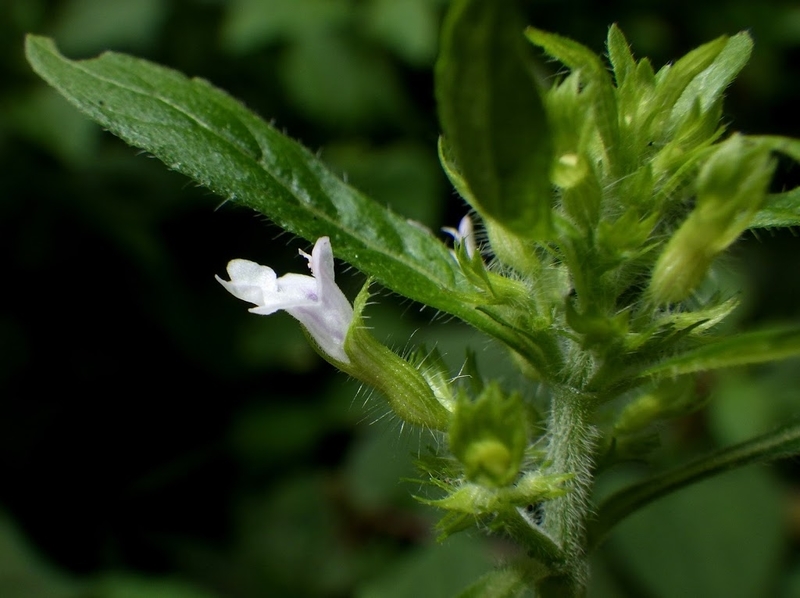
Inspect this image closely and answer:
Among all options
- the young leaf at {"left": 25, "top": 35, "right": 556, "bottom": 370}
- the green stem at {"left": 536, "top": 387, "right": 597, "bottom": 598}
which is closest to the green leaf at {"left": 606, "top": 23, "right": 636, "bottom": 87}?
the young leaf at {"left": 25, "top": 35, "right": 556, "bottom": 370}

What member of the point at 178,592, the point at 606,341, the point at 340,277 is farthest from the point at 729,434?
the point at 606,341

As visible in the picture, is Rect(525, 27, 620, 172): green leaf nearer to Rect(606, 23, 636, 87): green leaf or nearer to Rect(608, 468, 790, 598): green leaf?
Rect(606, 23, 636, 87): green leaf

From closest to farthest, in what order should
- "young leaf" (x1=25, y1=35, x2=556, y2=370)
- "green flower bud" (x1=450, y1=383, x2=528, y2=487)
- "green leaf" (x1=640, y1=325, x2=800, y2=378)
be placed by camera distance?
"green leaf" (x1=640, y1=325, x2=800, y2=378) → "green flower bud" (x1=450, y1=383, x2=528, y2=487) → "young leaf" (x1=25, y1=35, x2=556, y2=370)

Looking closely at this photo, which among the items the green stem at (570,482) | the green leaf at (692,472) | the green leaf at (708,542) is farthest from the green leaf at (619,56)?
the green leaf at (708,542)

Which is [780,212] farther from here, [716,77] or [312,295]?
[312,295]

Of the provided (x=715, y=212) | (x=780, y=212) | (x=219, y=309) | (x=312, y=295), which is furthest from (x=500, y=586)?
(x=219, y=309)

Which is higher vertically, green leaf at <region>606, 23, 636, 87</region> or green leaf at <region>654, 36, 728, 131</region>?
green leaf at <region>606, 23, 636, 87</region>
